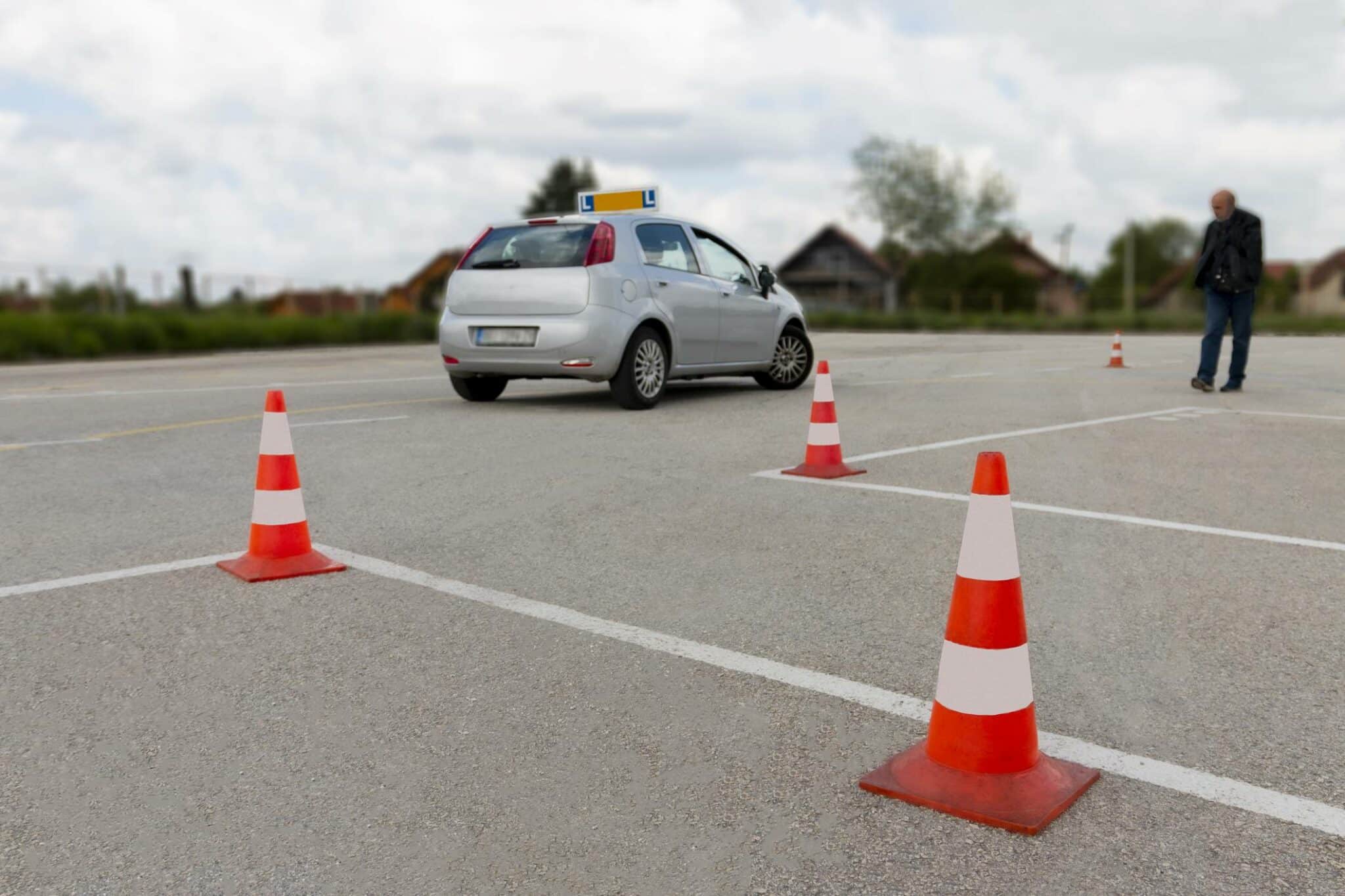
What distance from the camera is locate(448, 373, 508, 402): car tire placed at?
11844 millimetres

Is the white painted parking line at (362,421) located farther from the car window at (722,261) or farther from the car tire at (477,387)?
the car window at (722,261)

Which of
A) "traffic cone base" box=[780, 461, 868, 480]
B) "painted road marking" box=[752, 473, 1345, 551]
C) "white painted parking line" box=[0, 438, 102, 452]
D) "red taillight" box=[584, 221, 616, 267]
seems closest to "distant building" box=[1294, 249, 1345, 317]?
"red taillight" box=[584, 221, 616, 267]

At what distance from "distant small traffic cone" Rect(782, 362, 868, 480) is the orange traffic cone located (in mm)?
4274

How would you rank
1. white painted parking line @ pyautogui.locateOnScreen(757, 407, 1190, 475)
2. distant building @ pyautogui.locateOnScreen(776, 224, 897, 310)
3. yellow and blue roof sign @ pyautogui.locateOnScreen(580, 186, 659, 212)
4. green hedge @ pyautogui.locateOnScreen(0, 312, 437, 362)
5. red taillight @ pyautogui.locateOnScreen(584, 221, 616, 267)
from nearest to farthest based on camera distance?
white painted parking line @ pyautogui.locateOnScreen(757, 407, 1190, 475)
red taillight @ pyautogui.locateOnScreen(584, 221, 616, 267)
yellow and blue roof sign @ pyautogui.locateOnScreen(580, 186, 659, 212)
green hedge @ pyautogui.locateOnScreen(0, 312, 437, 362)
distant building @ pyautogui.locateOnScreen(776, 224, 897, 310)

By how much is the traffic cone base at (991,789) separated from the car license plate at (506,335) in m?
8.01

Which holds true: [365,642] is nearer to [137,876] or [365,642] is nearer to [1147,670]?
[137,876]

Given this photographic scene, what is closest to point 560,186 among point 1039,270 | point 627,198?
point 1039,270

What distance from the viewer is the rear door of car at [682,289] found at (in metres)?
11.3

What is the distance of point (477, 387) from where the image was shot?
1190cm

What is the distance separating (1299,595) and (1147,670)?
126 centimetres

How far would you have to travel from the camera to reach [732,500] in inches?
267

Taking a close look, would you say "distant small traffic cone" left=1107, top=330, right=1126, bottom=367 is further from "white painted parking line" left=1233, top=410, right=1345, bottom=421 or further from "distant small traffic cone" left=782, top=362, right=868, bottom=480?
"distant small traffic cone" left=782, top=362, right=868, bottom=480

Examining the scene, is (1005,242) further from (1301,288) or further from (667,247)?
(667,247)

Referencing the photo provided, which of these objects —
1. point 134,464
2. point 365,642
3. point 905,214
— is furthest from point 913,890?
point 905,214
